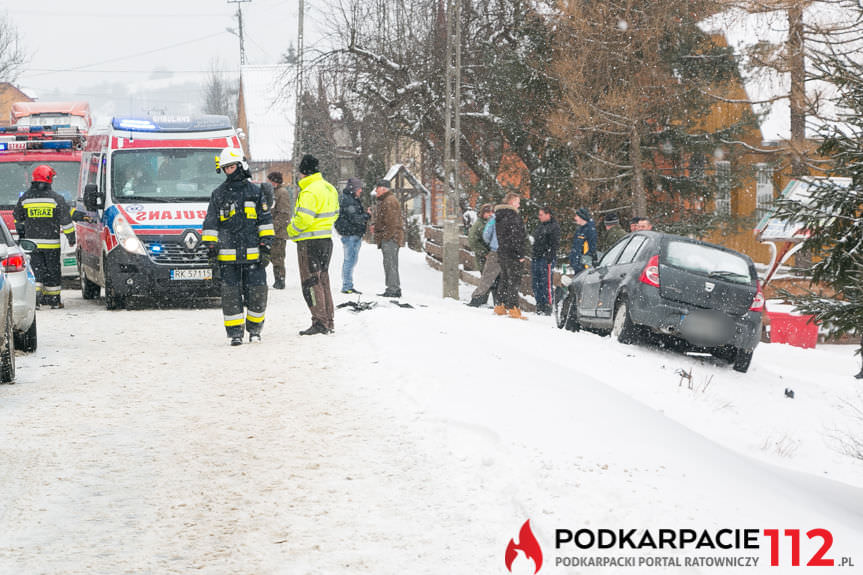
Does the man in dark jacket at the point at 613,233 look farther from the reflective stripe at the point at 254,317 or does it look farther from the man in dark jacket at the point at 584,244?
the reflective stripe at the point at 254,317

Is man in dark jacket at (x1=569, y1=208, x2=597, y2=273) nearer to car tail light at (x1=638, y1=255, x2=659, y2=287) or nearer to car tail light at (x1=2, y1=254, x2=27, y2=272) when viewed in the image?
car tail light at (x1=638, y1=255, x2=659, y2=287)

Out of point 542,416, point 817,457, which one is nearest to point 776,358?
point 817,457

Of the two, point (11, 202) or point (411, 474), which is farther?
point (11, 202)

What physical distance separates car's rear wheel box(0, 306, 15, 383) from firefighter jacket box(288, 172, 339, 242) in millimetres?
3576

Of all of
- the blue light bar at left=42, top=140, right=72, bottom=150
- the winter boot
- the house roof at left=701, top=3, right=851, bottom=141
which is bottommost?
the winter boot

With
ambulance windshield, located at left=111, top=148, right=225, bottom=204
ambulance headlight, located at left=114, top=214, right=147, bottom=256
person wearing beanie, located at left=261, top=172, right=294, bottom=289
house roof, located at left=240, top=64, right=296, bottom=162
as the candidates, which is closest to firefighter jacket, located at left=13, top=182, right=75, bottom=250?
ambulance windshield, located at left=111, top=148, right=225, bottom=204

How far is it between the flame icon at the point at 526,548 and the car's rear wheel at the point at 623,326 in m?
7.81

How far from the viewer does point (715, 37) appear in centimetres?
2430

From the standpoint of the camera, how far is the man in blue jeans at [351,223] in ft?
55.2

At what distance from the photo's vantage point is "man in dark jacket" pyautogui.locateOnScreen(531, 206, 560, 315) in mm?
17672

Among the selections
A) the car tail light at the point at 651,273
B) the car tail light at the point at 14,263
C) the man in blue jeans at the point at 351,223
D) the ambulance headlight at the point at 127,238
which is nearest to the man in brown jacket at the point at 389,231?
the man in blue jeans at the point at 351,223

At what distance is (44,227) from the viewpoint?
1536 centimetres

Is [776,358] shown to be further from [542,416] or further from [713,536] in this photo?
[713,536]

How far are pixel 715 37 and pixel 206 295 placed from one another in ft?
45.9
